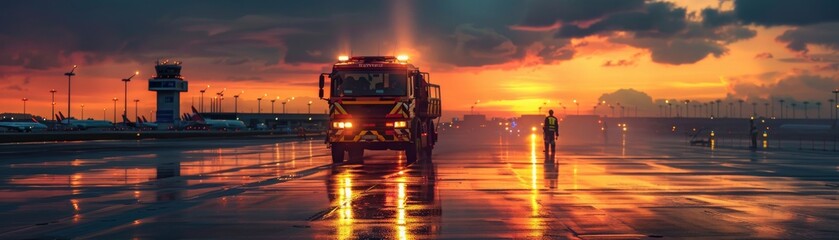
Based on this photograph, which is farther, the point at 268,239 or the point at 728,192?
the point at 728,192

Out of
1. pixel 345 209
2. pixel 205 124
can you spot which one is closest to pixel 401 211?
pixel 345 209

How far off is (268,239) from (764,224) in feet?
21.0

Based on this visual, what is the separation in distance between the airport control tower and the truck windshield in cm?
12966

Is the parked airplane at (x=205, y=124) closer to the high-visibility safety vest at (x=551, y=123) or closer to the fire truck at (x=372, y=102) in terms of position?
the high-visibility safety vest at (x=551, y=123)

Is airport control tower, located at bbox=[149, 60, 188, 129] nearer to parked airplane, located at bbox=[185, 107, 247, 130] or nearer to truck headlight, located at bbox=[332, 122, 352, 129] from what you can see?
parked airplane, located at bbox=[185, 107, 247, 130]

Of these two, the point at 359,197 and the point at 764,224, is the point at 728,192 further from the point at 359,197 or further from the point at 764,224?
the point at 359,197

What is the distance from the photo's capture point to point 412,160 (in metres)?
30.7

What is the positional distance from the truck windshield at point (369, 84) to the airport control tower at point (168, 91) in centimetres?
12966

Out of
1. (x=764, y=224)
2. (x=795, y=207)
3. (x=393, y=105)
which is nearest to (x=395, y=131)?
(x=393, y=105)

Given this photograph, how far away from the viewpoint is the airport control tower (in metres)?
155

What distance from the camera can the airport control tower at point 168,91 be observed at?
15525cm

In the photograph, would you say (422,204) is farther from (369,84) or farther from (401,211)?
(369,84)

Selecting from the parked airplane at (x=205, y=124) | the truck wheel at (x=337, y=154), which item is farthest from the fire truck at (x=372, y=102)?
the parked airplane at (x=205, y=124)

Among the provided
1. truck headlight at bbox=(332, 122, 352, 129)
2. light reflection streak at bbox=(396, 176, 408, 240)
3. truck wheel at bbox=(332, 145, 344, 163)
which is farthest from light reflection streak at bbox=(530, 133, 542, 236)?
truck wheel at bbox=(332, 145, 344, 163)
